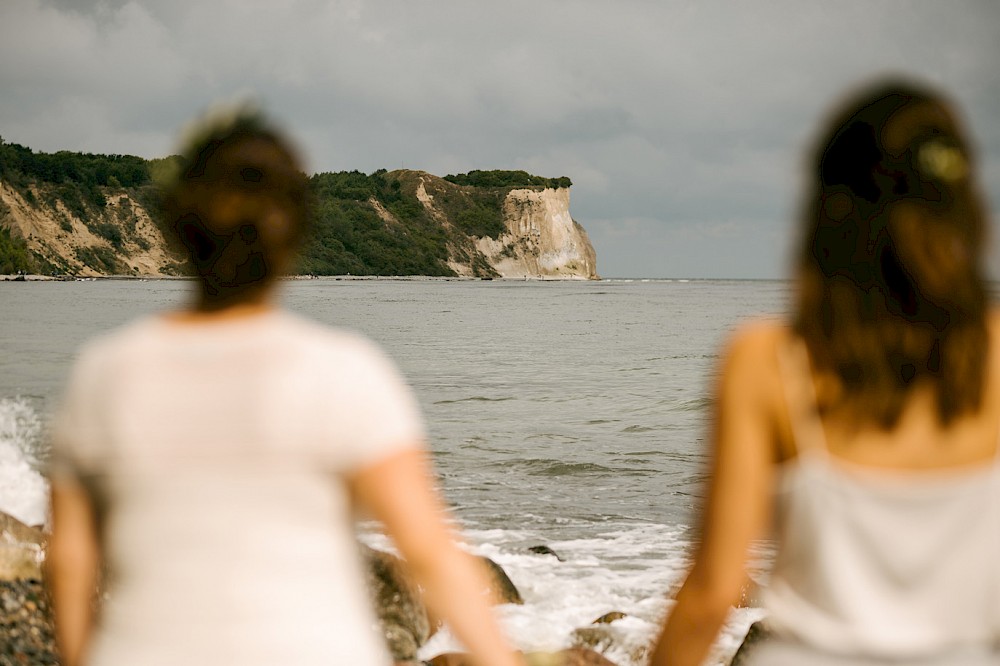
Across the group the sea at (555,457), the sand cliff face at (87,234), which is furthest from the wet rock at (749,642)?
the sand cliff face at (87,234)

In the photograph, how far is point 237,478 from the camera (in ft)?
4.98

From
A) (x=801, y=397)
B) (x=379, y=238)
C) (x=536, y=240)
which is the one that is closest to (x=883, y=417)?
(x=801, y=397)

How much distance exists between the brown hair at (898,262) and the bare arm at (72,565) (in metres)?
1.13

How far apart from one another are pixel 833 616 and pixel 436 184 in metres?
184

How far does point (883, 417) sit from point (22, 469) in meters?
13.9

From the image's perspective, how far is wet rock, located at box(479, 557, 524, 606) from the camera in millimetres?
8531

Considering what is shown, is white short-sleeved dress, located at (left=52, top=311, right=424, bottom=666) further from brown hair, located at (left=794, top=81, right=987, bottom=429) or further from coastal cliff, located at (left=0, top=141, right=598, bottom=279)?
coastal cliff, located at (left=0, top=141, right=598, bottom=279)

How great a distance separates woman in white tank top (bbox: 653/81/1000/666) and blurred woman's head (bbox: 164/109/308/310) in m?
0.71

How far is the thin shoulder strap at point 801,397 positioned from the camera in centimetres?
149

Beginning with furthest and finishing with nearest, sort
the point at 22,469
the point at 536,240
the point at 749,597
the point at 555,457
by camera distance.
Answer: the point at 536,240 < the point at 555,457 < the point at 22,469 < the point at 749,597

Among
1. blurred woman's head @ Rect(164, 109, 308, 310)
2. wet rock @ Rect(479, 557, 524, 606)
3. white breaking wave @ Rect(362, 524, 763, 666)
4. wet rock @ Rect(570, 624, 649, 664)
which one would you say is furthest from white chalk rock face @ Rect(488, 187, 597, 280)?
blurred woman's head @ Rect(164, 109, 308, 310)

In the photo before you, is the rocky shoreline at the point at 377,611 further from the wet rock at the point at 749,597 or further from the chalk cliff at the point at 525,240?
the chalk cliff at the point at 525,240

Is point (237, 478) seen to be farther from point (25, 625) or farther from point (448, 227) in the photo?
point (448, 227)

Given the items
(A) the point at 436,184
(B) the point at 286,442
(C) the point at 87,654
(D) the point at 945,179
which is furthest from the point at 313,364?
(A) the point at 436,184
